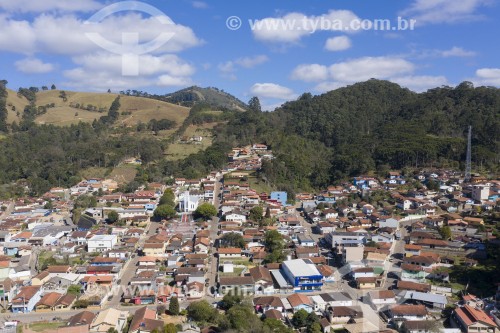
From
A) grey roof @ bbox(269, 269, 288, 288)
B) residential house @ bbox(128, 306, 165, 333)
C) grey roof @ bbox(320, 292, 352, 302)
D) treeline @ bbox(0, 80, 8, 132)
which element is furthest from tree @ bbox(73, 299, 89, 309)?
treeline @ bbox(0, 80, 8, 132)

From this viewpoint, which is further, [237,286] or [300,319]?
[237,286]

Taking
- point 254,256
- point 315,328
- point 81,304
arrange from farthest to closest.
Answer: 1. point 254,256
2. point 81,304
3. point 315,328

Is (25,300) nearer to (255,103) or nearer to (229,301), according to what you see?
(229,301)

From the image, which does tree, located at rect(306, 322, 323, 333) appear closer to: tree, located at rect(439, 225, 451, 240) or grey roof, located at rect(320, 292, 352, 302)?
grey roof, located at rect(320, 292, 352, 302)

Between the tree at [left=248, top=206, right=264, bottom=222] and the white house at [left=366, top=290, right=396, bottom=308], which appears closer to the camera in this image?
the white house at [left=366, top=290, right=396, bottom=308]

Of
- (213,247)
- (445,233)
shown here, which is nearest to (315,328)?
(213,247)

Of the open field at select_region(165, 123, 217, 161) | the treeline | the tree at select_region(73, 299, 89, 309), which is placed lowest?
the tree at select_region(73, 299, 89, 309)

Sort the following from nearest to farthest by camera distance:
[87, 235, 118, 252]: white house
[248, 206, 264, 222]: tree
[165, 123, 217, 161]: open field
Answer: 1. [87, 235, 118, 252]: white house
2. [248, 206, 264, 222]: tree
3. [165, 123, 217, 161]: open field
